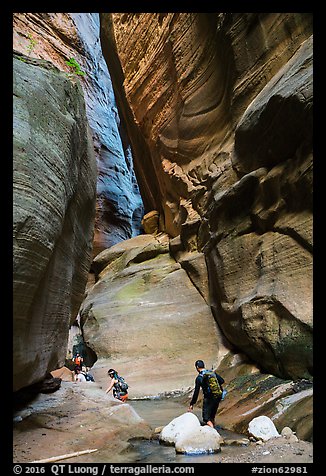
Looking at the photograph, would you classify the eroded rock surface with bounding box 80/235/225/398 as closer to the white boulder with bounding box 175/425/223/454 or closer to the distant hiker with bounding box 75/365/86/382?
the distant hiker with bounding box 75/365/86/382

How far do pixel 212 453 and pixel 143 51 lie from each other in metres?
18.8

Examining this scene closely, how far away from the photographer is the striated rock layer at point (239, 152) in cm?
915

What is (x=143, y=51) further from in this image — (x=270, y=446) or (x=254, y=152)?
(x=270, y=446)

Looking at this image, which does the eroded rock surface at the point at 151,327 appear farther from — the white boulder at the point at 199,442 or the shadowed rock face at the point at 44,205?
the white boulder at the point at 199,442

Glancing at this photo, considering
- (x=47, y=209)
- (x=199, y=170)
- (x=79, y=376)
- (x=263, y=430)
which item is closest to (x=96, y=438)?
(x=263, y=430)

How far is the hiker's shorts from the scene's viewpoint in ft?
23.4

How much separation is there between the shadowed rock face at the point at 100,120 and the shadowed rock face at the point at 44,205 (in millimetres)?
21230

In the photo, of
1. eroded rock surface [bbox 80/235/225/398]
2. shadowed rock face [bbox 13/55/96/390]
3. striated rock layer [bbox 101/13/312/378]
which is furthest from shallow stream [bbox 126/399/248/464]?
eroded rock surface [bbox 80/235/225/398]

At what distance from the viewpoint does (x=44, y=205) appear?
17.8ft

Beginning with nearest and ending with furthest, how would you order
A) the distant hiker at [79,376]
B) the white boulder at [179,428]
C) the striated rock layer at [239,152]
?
the white boulder at [179,428] < the striated rock layer at [239,152] < the distant hiker at [79,376]

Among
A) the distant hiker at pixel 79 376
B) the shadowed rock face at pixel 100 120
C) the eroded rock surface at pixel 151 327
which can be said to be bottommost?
the distant hiker at pixel 79 376

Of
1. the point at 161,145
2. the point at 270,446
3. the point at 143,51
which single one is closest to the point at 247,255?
the point at 270,446

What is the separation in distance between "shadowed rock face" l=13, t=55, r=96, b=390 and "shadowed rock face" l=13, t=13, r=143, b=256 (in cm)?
2123

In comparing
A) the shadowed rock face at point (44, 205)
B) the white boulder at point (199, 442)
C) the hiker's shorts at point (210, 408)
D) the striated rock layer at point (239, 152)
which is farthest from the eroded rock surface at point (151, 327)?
the white boulder at point (199, 442)
